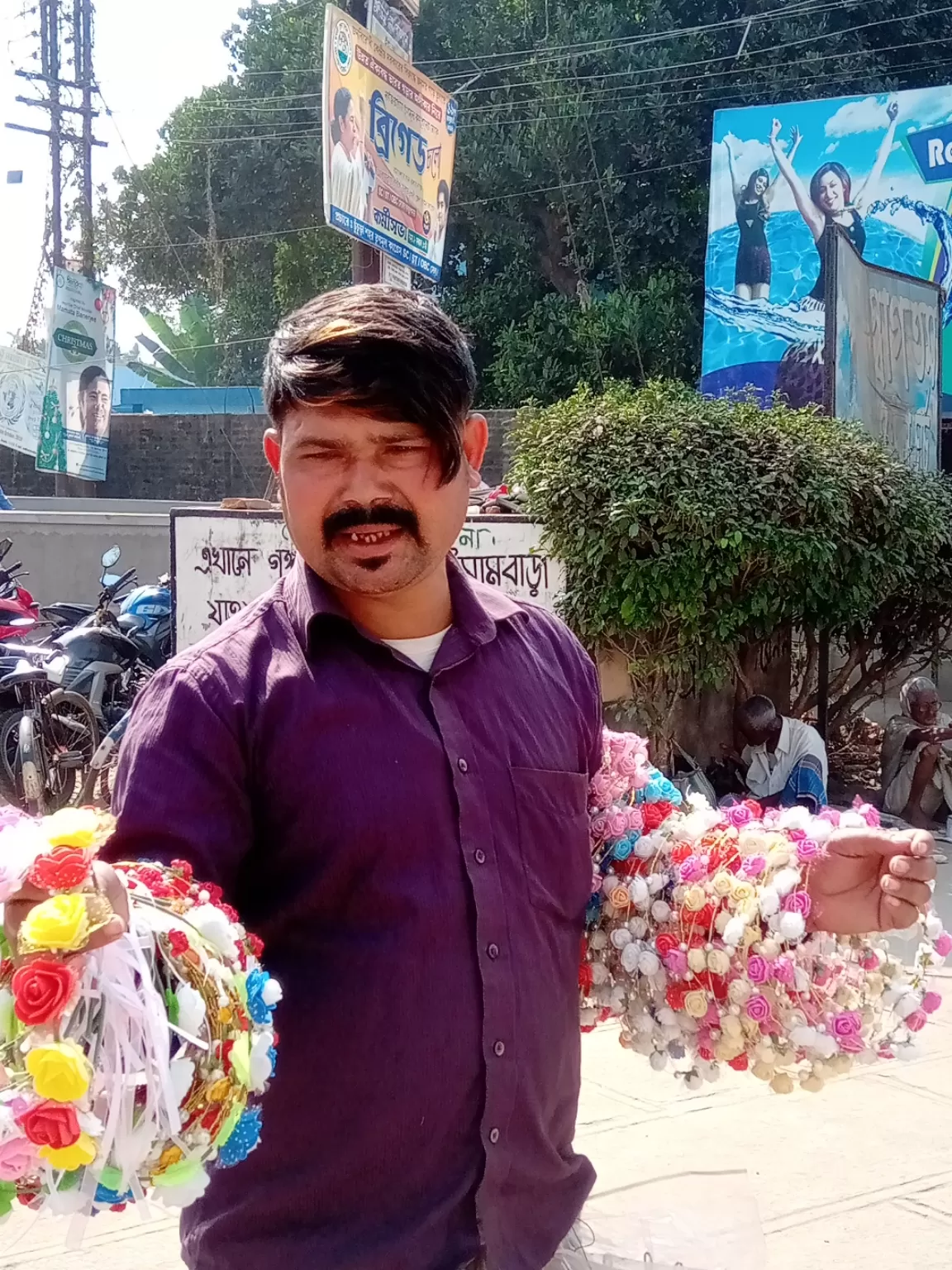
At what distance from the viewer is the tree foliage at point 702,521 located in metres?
6.28

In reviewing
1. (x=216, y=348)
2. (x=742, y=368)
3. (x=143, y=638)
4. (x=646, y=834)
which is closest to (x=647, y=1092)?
(x=646, y=834)

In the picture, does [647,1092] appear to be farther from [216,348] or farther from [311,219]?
[216,348]

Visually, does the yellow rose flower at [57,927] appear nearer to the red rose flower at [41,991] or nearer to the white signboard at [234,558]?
the red rose flower at [41,991]

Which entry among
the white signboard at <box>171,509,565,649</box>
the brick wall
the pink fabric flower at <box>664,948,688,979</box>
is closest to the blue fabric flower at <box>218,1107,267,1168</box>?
the pink fabric flower at <box>664,948,688,979</box>

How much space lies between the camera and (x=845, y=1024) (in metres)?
1.79

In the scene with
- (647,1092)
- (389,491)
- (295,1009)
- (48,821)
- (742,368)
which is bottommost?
(647,1092)

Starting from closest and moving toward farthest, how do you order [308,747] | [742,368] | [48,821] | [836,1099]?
[48,821], [308,747], [836,1099], [742,368]

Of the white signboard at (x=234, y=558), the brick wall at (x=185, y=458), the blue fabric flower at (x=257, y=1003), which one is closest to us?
the blue fabric flower at (x=257, y=1003)

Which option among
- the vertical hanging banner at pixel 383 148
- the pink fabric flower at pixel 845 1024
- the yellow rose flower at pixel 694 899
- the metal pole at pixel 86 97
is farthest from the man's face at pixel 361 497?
the metal pole at pixel 86 97

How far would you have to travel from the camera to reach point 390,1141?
1498 mm

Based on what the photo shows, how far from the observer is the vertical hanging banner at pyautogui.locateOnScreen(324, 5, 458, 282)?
6.28m

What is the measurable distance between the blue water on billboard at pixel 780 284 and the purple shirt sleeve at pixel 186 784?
15.0 metres

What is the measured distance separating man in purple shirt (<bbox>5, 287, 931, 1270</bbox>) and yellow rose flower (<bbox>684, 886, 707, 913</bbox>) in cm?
23

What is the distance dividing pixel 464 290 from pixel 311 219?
418 cm
